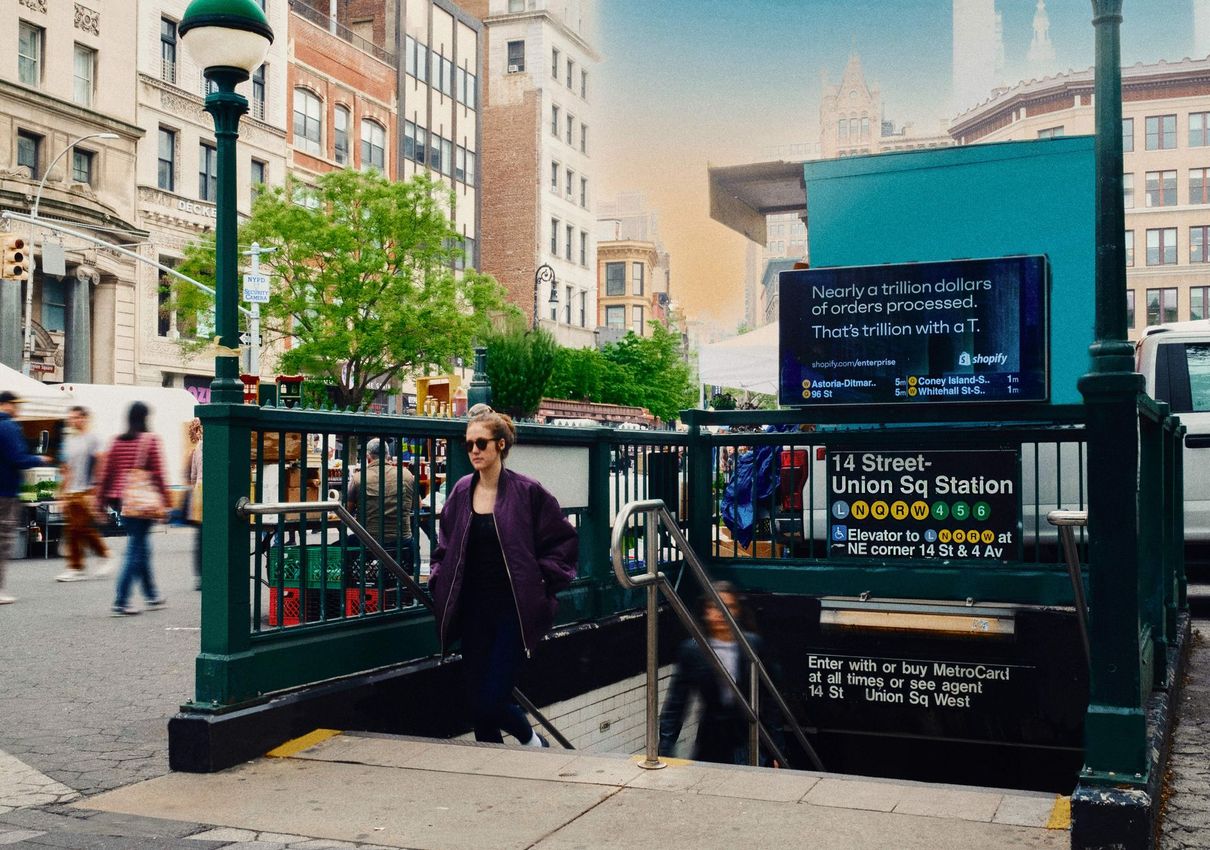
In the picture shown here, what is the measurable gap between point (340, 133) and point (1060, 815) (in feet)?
164

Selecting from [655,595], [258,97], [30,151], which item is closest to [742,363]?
[655,595]

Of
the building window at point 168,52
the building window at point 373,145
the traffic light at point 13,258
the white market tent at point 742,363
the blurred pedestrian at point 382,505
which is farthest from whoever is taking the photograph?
the building window at point 373,145

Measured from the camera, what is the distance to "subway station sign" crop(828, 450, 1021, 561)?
27.2ft

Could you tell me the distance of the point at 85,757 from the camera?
232 inches

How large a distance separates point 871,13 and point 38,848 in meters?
15.4

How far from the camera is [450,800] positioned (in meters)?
5.07

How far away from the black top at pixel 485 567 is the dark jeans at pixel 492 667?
58 millimetres

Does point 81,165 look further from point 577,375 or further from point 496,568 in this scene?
A: point 496,568

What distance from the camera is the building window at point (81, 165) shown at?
37.1 m

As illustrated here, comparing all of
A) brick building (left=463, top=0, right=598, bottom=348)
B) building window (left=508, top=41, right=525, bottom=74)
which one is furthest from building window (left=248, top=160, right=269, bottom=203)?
building window (left=508, top=41, right=525, bottom=74)

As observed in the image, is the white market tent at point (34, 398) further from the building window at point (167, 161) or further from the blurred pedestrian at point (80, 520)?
the building window at point (167, 161)

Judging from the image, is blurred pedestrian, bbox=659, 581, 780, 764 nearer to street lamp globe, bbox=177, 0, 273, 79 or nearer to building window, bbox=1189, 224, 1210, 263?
street lamp globe, bbox=177, 0, 273, 79

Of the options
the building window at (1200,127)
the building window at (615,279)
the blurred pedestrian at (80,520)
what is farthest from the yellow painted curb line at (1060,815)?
the building window at (615,279)

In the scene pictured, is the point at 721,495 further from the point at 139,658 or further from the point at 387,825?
the point at 387,825
